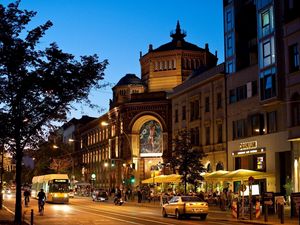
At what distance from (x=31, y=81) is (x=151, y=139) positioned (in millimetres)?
64615

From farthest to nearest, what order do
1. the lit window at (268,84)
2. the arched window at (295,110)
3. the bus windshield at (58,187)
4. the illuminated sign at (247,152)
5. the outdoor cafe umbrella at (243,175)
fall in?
the bus windshield at (58,187)
the illuminated sign at (247,152)
the lit window at (268,84)
the outdoor cafe umbrella at (243,175)
the arched window at (295,110)

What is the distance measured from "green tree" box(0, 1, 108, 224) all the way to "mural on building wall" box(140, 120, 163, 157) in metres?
61.4

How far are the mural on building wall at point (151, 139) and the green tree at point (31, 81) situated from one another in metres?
61.4

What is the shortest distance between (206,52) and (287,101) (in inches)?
2084

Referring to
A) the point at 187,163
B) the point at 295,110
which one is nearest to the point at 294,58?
the point at 295,110

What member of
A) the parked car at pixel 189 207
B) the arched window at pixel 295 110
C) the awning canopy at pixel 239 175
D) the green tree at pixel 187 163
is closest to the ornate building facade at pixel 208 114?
the green tree at pixel 187 163

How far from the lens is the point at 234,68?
189 ft

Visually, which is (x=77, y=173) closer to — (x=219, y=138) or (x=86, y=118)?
(x=86, y=118)

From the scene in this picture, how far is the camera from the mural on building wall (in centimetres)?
8931

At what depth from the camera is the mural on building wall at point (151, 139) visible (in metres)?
89.3

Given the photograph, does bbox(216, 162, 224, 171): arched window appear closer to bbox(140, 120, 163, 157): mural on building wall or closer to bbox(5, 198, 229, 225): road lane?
bbox(5, 198, 229, 225): road lane

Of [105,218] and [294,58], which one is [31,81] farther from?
[294,58]

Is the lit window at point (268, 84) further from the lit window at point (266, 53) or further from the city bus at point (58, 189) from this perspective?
the city bus at point (58, 189)

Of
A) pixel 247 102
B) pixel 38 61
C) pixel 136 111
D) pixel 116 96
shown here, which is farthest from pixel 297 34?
pixel 116 96
